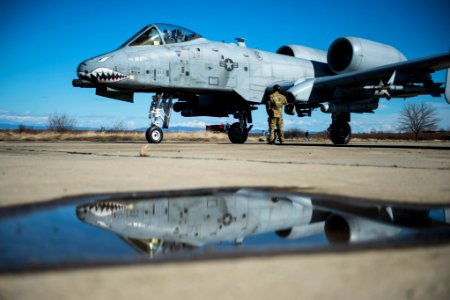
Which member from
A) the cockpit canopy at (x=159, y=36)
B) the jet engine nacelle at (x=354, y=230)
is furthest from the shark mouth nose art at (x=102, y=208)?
the cockpit canopy at (x=159, y=36)

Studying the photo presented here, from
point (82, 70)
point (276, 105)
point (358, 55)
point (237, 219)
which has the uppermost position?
point (358, 55)

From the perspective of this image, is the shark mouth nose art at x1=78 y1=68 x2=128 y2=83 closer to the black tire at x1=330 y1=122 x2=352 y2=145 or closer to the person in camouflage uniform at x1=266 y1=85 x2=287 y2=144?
the person in camouflage uniform at x1=266 y1=85 x2=287 y2=144

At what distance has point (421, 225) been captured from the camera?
1892 millimetres

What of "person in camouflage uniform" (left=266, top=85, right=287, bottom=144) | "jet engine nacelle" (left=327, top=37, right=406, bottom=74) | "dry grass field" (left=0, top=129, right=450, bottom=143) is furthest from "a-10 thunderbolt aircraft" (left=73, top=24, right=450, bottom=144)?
"dry grass field" (left=0, top=129, right=450, bottom=143)

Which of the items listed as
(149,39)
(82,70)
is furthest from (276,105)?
(82,70)

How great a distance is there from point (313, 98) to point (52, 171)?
1046 centimetres

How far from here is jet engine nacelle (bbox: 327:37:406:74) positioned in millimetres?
13578

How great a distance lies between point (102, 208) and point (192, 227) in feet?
2.32

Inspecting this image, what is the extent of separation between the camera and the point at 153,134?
469 inches

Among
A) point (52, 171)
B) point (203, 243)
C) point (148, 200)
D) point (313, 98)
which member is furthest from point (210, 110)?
point (203, 243)

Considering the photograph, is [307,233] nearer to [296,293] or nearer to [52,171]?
[296,293]

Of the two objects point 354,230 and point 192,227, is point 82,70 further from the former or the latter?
point 354,230

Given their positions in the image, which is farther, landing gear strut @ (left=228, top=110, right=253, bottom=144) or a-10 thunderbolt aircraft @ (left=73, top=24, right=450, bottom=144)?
landing gear strut @ (left=228, top=110, right=253, bottom=144)

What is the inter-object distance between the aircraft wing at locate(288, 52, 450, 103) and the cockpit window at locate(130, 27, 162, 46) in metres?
4.48
